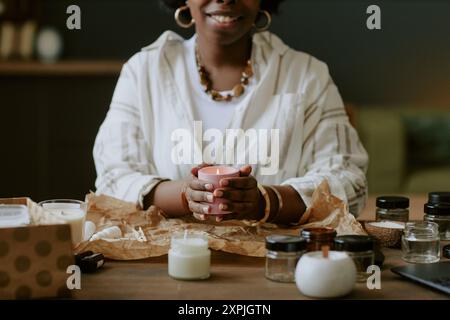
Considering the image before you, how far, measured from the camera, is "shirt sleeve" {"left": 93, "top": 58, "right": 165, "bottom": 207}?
1773 mm

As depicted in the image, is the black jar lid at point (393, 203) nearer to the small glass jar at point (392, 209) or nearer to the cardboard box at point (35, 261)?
the small glass jar at point (392, 209)

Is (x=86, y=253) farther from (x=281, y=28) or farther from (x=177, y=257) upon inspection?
(x=281, y=28)

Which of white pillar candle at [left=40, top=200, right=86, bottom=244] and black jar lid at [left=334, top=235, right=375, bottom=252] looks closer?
black jar lid at [left=334, top=235, right=375, bottom=252]

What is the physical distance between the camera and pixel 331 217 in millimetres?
1522

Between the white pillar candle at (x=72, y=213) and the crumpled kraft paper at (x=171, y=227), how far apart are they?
0.09ft

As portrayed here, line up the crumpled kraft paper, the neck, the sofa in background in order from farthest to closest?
the sofa in background < the neck < the crumpled kraft paper

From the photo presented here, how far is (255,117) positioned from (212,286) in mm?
809

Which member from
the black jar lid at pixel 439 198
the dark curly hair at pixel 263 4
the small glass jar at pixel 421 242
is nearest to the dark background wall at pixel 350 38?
the dark curly hair at pixel 263 4

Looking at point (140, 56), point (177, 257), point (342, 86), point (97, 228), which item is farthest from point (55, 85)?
point (177, 257)

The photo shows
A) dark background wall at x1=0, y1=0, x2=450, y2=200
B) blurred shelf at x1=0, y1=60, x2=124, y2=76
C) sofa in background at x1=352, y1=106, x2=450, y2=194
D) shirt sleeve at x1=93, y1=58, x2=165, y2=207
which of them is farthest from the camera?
dark background wall at x1=0, y1=0, x2=450, y2=200

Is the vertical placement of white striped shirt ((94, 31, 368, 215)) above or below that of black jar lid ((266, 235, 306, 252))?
above

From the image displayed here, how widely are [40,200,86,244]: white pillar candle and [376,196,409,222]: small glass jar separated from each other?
616mm

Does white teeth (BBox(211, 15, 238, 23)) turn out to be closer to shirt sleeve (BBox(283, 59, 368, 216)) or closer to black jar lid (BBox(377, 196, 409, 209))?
shirt sleeve (BBox(283, 59, 368, 216))

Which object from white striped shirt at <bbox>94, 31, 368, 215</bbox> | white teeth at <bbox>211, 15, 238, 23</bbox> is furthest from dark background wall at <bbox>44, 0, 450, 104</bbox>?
white teeth at <bbox>211, 15, 238, 23</bbox>
